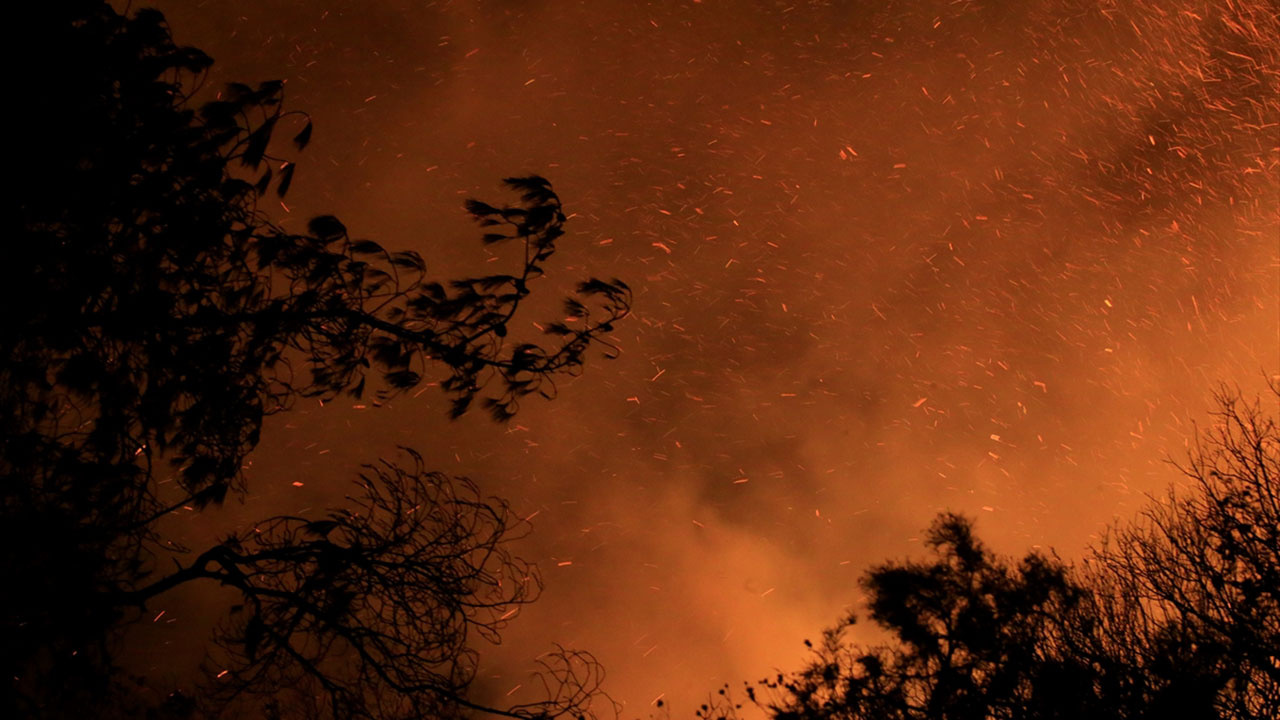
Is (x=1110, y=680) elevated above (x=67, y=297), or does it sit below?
→ below

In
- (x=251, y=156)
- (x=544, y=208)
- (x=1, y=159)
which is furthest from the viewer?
(x=544, y=208)

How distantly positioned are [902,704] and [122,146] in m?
11.8

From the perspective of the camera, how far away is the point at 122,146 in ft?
10.5

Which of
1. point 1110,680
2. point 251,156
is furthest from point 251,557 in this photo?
point 1110,680

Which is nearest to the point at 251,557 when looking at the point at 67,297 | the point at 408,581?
the point at 408,581

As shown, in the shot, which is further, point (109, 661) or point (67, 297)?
point (109, 661)

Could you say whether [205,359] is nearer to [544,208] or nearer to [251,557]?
[251,557]

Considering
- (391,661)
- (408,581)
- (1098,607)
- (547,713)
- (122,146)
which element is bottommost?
(547,713)

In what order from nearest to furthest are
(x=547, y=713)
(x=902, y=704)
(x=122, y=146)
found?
(x=122, y=146), (x=547, y=713), (x=902, y=704)

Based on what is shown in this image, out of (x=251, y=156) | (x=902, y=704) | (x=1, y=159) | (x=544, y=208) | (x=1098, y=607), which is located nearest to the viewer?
(x=1, y=159)

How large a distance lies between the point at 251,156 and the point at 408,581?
227 centimetres

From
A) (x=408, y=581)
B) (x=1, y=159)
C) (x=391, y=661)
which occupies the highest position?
(x=1, y=159)

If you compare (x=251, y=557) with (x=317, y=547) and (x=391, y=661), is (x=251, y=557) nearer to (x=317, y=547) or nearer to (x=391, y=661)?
(x=317, y=547)

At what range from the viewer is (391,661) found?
139 inches
